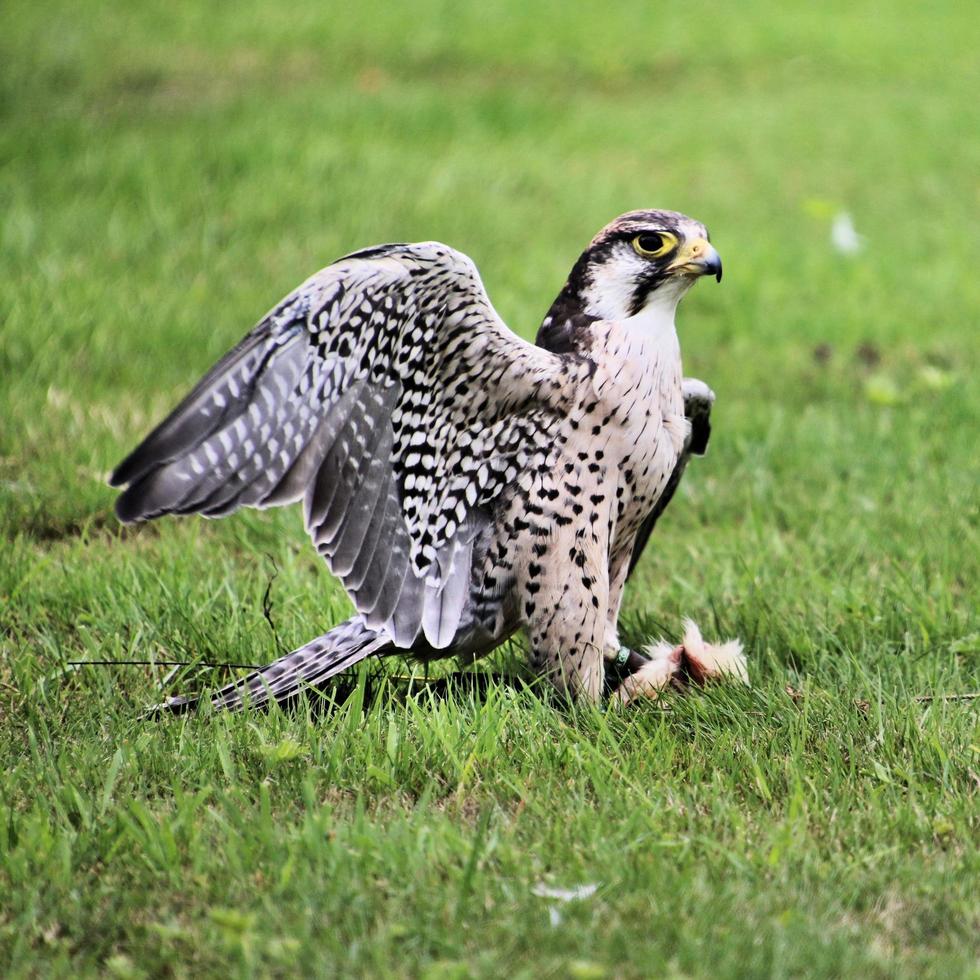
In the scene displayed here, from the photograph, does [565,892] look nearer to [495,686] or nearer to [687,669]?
[495,686]

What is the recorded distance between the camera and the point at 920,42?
1232 cm

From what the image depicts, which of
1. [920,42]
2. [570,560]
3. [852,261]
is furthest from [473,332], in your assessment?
[920,42]

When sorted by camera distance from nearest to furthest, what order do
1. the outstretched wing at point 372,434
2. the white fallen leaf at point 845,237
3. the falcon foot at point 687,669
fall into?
the outstretched wing at point 372,434 → the falcon foot at point 687,669 → the white fallen leaf at point 845,237

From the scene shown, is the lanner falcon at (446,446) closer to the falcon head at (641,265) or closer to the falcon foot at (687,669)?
the falcon head at (641,265)

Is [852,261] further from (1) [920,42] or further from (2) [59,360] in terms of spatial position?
(1) [920,42]

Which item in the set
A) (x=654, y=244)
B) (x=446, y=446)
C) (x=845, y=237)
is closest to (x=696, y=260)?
(x=654, y=244)

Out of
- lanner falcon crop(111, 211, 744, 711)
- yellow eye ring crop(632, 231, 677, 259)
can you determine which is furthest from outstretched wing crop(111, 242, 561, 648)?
yellow eye ring crop(632, 231, 677, 259)

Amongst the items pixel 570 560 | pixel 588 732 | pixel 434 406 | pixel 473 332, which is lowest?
pixel 588 732

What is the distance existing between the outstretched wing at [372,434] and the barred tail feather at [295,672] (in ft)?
0.32

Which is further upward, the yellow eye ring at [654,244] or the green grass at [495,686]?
the yellow eye ring at [654,244]

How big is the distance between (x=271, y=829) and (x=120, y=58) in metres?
8.43

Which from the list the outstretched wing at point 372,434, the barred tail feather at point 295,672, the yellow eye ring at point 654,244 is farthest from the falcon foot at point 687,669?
the yellow eye ring at point 654,244

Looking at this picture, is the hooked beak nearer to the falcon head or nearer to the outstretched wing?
the falcon head

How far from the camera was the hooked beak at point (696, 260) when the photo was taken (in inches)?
120
